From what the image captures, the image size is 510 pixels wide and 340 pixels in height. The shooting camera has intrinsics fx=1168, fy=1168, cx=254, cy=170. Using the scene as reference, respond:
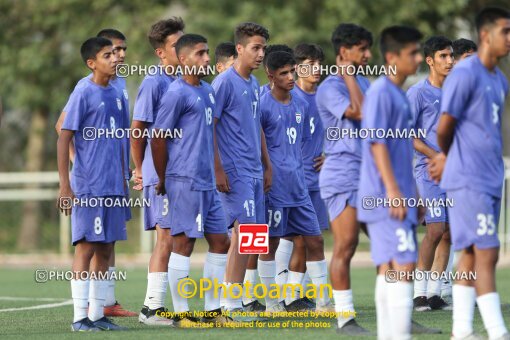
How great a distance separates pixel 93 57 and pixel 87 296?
82.0 inches

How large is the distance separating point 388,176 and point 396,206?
218 mm

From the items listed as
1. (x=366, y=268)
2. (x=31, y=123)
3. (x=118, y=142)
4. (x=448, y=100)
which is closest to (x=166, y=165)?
(x=118, y=142)

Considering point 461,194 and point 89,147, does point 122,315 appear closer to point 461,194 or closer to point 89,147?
point 89,147

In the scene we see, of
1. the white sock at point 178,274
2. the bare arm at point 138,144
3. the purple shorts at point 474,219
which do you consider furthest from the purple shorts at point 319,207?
the purple shorts at point 474,219

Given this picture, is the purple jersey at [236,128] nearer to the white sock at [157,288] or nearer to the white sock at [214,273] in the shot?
the white sock at [214,273]

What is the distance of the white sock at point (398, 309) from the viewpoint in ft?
25.2

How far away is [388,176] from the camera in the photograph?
7.73m

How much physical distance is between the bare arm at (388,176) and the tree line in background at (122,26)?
15.3 m

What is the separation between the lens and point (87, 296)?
9812 mm

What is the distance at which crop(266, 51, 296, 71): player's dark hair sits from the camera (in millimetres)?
11327

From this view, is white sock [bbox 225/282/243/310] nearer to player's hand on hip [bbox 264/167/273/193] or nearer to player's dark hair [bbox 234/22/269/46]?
player's hand on hip [bbox 264/167/273/193]

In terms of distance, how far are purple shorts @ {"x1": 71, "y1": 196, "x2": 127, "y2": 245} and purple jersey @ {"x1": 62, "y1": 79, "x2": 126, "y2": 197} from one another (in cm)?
15

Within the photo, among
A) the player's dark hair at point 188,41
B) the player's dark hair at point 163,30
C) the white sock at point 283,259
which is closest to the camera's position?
the player's dark hair at point 188,41

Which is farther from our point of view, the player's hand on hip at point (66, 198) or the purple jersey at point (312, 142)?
the purple jersey at point (312, 142)
